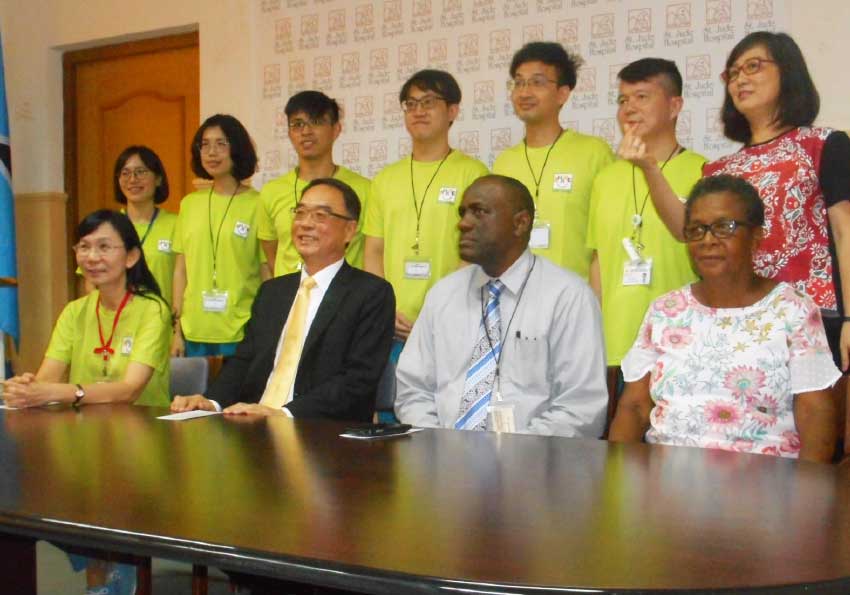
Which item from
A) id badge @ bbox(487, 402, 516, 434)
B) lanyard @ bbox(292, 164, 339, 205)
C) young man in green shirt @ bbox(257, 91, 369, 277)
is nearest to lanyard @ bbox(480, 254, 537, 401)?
id badge @ bbox(487, 402, 516, 434)

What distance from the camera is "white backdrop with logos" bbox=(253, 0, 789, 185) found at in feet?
14.5

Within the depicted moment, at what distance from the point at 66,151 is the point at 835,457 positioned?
5762 mm

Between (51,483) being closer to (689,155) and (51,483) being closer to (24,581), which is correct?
(24,581)

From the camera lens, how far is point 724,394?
7.73ft

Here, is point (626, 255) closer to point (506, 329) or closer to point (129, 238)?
point (506, 329)

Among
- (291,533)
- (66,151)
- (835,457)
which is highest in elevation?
(66,151)

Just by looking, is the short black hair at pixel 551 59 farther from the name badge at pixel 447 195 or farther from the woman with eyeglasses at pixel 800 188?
A: the woman with eyeglasses at pixel 800 188

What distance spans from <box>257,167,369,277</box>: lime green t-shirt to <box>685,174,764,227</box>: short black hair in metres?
1.97

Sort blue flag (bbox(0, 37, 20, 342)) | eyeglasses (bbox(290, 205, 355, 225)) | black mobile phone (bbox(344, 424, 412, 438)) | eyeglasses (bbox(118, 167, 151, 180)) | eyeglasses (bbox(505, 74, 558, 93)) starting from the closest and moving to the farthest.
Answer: black mobile phone (bbox(344, 424, 412, 438))
eyeglasses (bbox(290, 205, 355, 225))
eyeglasses (bbox(505, 74, 558, 93))
eyeglasses (bbox(118, 167, 151, 180))
blue flag (bbox(0, 37, 20, 342))

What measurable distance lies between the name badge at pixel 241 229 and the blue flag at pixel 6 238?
1662 millimetres

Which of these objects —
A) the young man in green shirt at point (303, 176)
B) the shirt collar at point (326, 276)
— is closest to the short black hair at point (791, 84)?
the shirt collar at point (326, 276)

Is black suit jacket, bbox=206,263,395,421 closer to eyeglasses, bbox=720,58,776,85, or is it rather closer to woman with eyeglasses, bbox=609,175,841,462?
woman with eyeglasses, bbox=609,175,841,462

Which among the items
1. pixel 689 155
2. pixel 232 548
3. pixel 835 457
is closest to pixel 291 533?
pixel 232 548

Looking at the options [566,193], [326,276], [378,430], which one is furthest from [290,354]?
[566,193]
